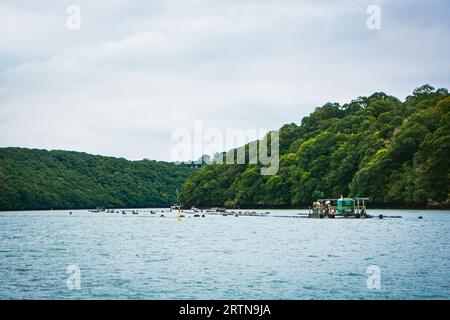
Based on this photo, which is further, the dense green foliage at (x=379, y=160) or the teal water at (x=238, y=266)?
the dense green foliage at (x=379, y=160)

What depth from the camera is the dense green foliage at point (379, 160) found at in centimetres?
12938

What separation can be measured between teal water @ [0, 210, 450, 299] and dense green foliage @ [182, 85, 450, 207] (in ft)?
156

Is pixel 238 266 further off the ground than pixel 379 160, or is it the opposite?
pixel 379 160

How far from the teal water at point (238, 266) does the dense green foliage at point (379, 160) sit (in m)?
47.5

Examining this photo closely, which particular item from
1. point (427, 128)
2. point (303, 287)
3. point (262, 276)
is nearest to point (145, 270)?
point (262, 276)

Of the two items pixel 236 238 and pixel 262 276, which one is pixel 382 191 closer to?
pixel 236 238

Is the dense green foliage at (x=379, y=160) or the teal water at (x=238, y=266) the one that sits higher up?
the dense green foliage at (x=379, y=160)

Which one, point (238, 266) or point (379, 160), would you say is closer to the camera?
point (238, 266)

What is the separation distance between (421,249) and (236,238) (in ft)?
90.9

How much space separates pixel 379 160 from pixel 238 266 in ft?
321

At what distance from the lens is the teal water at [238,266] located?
39750 millimetres

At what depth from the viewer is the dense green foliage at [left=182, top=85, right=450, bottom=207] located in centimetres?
12938

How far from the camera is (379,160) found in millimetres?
144250
